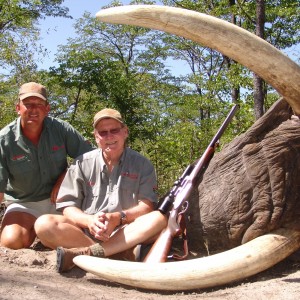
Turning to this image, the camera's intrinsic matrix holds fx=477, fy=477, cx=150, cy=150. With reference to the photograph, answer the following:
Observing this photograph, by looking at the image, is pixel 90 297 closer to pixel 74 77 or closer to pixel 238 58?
pixel 238 58

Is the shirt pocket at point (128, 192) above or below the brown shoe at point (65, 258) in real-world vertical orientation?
above

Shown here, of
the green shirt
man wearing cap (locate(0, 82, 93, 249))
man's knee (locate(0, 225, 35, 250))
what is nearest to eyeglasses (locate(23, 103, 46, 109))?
man wearing cap (locate(0, 82, 93, 249))

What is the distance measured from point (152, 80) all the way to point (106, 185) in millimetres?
19855

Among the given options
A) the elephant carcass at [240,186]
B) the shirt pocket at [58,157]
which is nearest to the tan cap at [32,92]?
the shirt pocket at [58,157]

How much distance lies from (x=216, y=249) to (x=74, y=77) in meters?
7.36

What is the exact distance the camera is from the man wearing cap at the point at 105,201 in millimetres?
3900

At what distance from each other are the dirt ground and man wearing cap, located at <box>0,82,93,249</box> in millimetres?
845

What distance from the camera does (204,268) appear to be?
3227 mm

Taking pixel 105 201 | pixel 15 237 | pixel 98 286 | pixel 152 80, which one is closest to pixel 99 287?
pixel 98 286

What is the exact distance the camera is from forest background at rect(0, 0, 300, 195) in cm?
998

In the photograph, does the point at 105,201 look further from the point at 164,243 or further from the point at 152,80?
the point at 152,80

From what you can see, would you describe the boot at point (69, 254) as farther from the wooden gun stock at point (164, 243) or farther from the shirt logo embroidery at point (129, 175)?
the shirt logo embroidery at point (129, 175)

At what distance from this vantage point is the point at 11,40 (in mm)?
14672

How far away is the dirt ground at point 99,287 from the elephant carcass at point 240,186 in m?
0.08
